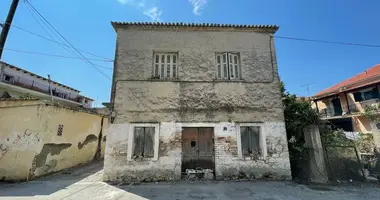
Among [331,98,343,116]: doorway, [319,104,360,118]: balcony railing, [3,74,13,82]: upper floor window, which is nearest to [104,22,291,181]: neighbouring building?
[319,104,360,118]: balcony railing

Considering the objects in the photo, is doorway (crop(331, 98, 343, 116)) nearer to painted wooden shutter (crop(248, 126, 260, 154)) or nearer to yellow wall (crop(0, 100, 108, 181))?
painted wooden shutter (crop(248, 126, 260, 154))

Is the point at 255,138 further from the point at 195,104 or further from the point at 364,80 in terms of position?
the point at 364,80

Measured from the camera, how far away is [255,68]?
908 centimetres

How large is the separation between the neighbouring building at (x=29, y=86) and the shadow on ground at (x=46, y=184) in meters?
11.6

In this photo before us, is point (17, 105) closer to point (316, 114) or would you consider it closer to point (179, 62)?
point (179, 62)

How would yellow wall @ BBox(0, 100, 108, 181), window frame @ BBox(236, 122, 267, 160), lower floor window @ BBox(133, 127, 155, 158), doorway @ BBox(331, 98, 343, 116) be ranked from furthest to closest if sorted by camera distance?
doorway @ BBox(331, 98, 343, 116), window frame @ BBox(236, 122, 267, 160), lower floor window @ BBox(133, 127, 155, 158), yellow wall @ BBox(0, 100, 108, 181)

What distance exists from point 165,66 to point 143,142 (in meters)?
3.69

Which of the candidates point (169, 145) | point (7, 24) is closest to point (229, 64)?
point (169, 145)

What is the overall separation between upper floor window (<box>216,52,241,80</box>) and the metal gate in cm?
273

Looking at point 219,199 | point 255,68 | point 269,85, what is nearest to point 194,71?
point 255,68

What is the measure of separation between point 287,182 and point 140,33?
9.34m

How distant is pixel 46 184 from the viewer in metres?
7.15

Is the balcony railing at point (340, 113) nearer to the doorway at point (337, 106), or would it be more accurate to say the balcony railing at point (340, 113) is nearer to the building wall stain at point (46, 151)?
the doorway at point (337, 106)

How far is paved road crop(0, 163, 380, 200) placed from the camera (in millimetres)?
5789
